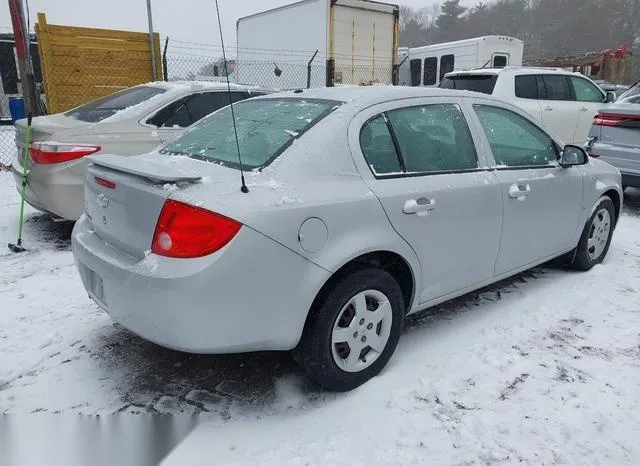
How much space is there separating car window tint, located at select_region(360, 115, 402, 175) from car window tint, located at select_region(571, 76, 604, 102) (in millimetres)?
7622

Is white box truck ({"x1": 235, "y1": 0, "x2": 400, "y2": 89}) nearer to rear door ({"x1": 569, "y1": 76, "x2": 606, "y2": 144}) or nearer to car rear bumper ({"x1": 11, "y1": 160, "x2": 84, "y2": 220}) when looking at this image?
rear door ({"x1": 569, "y1": 76, "x2": 606, "y2": 144})

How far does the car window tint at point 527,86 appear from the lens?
8.55 m

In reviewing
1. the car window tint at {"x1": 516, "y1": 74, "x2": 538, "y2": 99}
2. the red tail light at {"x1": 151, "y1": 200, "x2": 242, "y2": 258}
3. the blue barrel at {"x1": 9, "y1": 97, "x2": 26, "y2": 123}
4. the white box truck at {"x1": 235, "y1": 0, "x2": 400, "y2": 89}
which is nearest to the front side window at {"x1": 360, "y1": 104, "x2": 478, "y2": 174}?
the red tail light at {"x1": 151, "y1": 200, "x2": 242, "y2": 258}

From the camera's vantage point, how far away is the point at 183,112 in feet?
18.0

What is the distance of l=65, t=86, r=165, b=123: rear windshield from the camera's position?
535cm

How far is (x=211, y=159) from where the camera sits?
2824mm

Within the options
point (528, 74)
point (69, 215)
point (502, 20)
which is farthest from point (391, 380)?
point (502, 20)

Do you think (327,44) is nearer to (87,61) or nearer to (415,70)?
(415,70)

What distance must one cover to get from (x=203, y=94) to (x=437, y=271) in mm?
3619

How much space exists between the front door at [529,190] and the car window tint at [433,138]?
0.24 metres

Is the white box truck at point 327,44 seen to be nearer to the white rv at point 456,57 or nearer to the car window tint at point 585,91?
the white rv at point 456,57

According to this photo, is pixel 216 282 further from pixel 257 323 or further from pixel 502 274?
pixel 502 274

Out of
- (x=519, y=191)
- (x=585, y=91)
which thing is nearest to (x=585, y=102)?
(x=585, y=91)

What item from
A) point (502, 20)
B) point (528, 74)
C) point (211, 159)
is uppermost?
point (502, 20)
